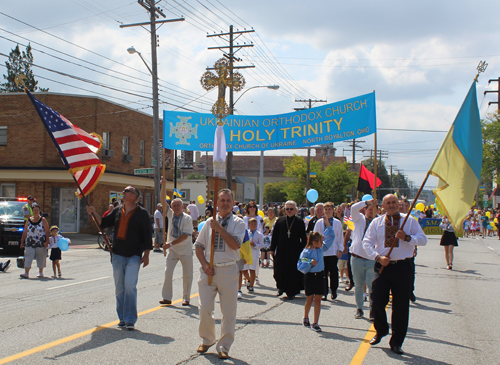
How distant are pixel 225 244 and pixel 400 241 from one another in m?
2.12

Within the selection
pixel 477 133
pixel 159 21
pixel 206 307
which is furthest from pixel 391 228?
pixel 159 21

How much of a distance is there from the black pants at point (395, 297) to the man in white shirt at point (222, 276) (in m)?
1.74

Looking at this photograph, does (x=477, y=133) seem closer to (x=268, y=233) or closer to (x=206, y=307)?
(x=206, y=307)

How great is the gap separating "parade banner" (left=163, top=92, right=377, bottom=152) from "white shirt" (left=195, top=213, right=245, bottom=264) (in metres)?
8.66

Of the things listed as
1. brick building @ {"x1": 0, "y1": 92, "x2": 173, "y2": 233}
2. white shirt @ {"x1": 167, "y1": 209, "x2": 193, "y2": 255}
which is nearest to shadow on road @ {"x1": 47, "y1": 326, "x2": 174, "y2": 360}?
white shirt @ {"x1": 167, "y1": 209, "x2": 193, "y2": 255}

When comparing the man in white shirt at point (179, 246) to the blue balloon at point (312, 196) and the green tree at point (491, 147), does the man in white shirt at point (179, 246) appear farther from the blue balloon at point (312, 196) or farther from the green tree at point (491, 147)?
the green tree at point (491, 147)

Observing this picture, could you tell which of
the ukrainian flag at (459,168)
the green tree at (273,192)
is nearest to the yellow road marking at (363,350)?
the ukrainian flag at (459,168)

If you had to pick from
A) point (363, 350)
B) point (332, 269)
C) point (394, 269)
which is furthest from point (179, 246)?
point (394, 269)

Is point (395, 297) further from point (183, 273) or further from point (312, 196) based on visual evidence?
point (312, 196)

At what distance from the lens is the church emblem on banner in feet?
49.4

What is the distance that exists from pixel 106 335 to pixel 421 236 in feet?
13.4

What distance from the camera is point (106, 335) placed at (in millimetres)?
6422

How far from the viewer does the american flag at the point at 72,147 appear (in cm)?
805

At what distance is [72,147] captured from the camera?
323 inches
